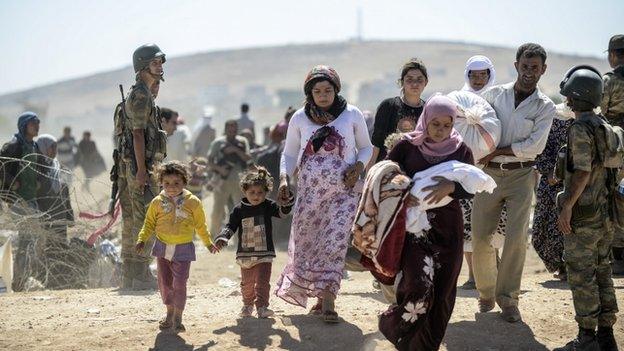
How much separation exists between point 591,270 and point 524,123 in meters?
1.28

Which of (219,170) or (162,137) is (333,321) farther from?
(219,170)

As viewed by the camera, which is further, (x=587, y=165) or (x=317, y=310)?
(x=317, y=310)

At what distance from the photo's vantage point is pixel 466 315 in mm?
6262

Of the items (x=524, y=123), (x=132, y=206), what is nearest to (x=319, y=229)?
(x=524, y=123)

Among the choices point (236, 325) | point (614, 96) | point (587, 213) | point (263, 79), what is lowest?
point (236, 325)

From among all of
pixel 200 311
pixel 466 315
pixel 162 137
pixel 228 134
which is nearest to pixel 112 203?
pixel 162 137

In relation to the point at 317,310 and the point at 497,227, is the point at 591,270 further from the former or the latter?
the point at 317,310

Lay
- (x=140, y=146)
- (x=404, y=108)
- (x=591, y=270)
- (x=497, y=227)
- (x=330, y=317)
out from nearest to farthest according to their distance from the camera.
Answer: (x=591, y=270)
(x=330, y=317)
(x=497, y=227)
(x=404, y=108)
(x=140, y=146)

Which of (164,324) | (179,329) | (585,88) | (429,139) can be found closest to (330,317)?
(179,329)

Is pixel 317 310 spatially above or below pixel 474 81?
below

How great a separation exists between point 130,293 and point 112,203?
100 cm

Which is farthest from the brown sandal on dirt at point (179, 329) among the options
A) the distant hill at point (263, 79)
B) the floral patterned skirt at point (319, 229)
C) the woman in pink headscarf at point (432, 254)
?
the distant hill at point (263, 79)

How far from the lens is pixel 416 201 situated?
4.73 m

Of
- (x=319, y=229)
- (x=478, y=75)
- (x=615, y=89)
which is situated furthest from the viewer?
(x=615, y=89)
